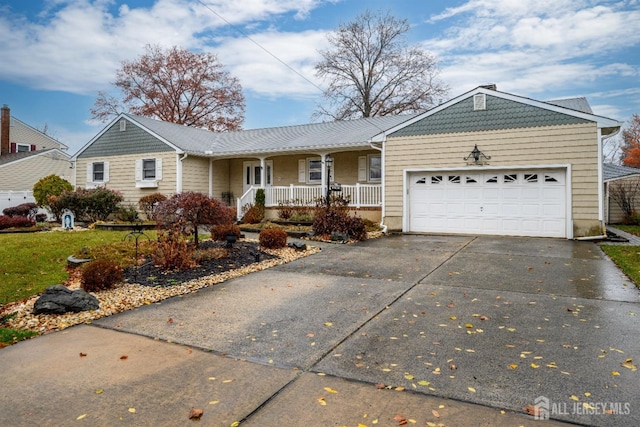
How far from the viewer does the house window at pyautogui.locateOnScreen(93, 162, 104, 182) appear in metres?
18.8

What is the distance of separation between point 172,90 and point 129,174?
1518cm

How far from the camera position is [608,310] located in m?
4.48

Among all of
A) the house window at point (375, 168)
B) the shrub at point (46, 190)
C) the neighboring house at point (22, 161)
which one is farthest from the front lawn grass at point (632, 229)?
the neighboring house at point (22, 161)

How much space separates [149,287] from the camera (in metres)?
5.78

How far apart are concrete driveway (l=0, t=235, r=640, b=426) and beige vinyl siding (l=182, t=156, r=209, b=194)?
481 inches

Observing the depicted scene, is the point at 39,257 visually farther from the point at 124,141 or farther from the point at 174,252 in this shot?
the point at 124,141

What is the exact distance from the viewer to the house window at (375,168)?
15945 millimetres

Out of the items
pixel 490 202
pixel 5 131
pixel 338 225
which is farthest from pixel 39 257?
pixel 5 131

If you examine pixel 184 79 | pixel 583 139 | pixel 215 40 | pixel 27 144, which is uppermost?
pixel 184 79

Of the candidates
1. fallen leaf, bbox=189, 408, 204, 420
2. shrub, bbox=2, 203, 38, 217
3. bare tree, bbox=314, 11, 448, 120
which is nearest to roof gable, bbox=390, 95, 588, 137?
fallen leaf, bbox=189, 408, 204, 420

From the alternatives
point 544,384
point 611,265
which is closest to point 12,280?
point 544,384

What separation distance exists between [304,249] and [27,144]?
30532 mm

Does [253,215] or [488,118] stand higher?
[488,118]

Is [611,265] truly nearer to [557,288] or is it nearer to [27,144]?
[557,288]
